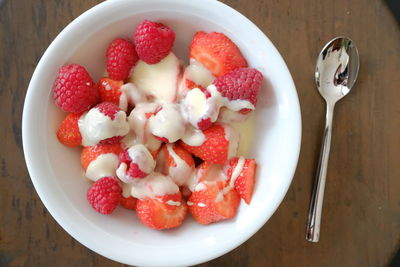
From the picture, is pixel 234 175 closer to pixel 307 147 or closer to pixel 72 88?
pixel 307 147

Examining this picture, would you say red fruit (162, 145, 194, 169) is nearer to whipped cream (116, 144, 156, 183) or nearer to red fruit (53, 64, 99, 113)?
whipped cream (116, 144, 156, 183)

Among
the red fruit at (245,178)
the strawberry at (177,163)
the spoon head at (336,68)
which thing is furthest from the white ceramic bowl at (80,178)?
the spoon head at (336,68)

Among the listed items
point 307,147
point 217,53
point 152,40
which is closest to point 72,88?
point 152,40

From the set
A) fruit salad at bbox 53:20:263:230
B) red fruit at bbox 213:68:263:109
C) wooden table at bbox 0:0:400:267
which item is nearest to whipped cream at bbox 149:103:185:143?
fruit salad at bbox 53:20:263:230

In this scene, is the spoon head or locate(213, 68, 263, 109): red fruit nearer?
locate(213, 68, 263, 109): red fruit

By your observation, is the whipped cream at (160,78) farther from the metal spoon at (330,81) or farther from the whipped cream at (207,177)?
the metal spoon at (330,81)
